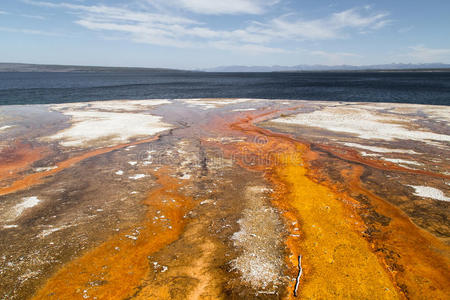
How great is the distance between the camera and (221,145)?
1476 centimetres

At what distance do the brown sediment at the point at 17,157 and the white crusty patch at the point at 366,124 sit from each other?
16725 mm

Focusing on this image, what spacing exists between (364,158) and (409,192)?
3.54m

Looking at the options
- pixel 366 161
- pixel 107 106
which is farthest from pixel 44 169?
pixel 107 106

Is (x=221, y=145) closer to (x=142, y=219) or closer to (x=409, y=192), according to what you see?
(x=142, y=219)

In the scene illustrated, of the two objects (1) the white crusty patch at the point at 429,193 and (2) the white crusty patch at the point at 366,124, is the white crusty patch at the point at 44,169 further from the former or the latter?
(2) the white crusty patch at the point at 366,124

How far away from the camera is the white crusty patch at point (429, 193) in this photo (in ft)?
28.1

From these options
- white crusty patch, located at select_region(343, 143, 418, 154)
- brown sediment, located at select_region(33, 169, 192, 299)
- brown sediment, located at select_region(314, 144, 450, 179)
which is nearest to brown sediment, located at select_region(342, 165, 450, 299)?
brown sediment, located at select_region(314, 144, 450, 179)

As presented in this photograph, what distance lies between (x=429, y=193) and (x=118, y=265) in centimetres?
997

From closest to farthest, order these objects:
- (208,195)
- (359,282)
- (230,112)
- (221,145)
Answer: (359,282) → (208,195) → (221,145) → (230,112)

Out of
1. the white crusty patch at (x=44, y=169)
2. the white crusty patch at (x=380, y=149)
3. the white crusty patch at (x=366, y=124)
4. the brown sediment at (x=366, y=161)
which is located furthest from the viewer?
the white crusty patch at (x=366, y=124)

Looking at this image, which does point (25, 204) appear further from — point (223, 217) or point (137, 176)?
point (223, 217)

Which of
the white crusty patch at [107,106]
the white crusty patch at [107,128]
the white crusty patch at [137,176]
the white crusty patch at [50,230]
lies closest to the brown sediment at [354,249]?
the white crusty patch at [137,176]

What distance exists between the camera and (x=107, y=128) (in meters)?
18.3

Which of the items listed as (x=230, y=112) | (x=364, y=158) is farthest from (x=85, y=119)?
(x=364, y=158)
